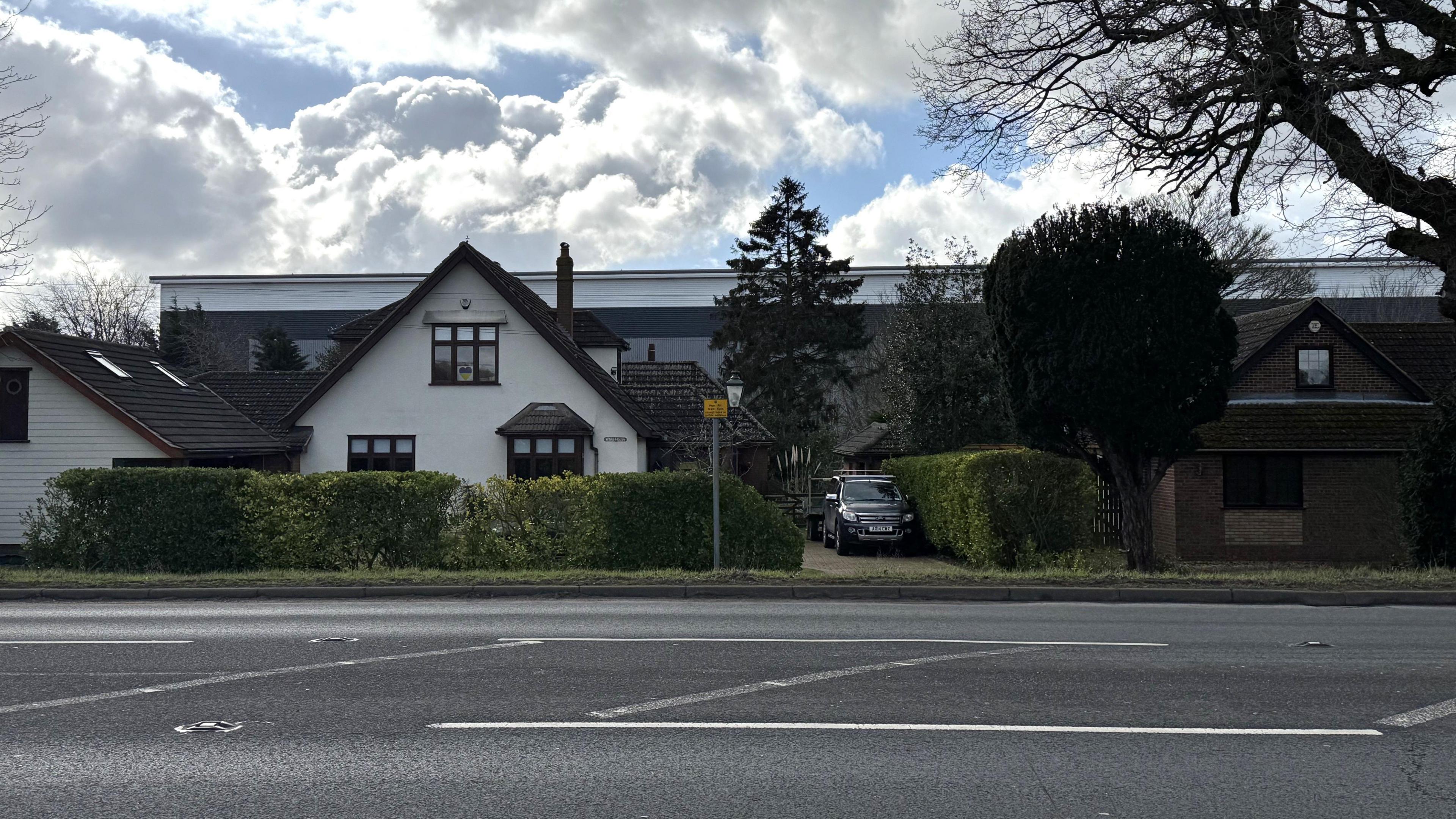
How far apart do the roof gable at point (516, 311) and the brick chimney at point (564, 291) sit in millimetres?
3553

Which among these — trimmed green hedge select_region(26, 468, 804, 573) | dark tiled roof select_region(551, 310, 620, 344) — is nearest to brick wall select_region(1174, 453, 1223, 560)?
trimmed green hedge select_region(26, 468, 804, 573)

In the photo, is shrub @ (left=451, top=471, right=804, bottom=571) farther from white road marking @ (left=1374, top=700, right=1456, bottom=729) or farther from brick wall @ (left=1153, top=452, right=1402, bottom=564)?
brick wall @ (left=1153, top=452, right=1402, bottom=564)

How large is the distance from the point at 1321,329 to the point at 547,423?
62.4 feet

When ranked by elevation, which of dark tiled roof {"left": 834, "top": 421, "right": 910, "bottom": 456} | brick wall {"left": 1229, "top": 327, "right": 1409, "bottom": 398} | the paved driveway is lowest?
the paved driveway

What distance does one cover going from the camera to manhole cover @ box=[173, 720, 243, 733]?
22.0ft

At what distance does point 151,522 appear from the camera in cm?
1658

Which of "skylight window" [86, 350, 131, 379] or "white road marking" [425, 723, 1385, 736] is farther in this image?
"skylight window" [86, 350, 131, 379]

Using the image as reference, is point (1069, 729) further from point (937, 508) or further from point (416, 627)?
point (937, 508)

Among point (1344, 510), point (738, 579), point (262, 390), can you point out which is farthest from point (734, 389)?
point (262, 390)

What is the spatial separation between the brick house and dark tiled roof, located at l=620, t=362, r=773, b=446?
38.7 feet

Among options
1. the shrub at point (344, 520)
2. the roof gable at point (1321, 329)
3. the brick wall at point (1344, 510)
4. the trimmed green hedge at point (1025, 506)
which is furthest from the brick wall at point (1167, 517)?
the shrub at point (344, 520)

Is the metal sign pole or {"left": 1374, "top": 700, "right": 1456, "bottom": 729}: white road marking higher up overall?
the metal sign pole

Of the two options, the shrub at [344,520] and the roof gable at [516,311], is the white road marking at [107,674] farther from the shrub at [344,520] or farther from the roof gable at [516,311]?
the roof gable at [516,311]

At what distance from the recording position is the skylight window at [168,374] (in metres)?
29.7
